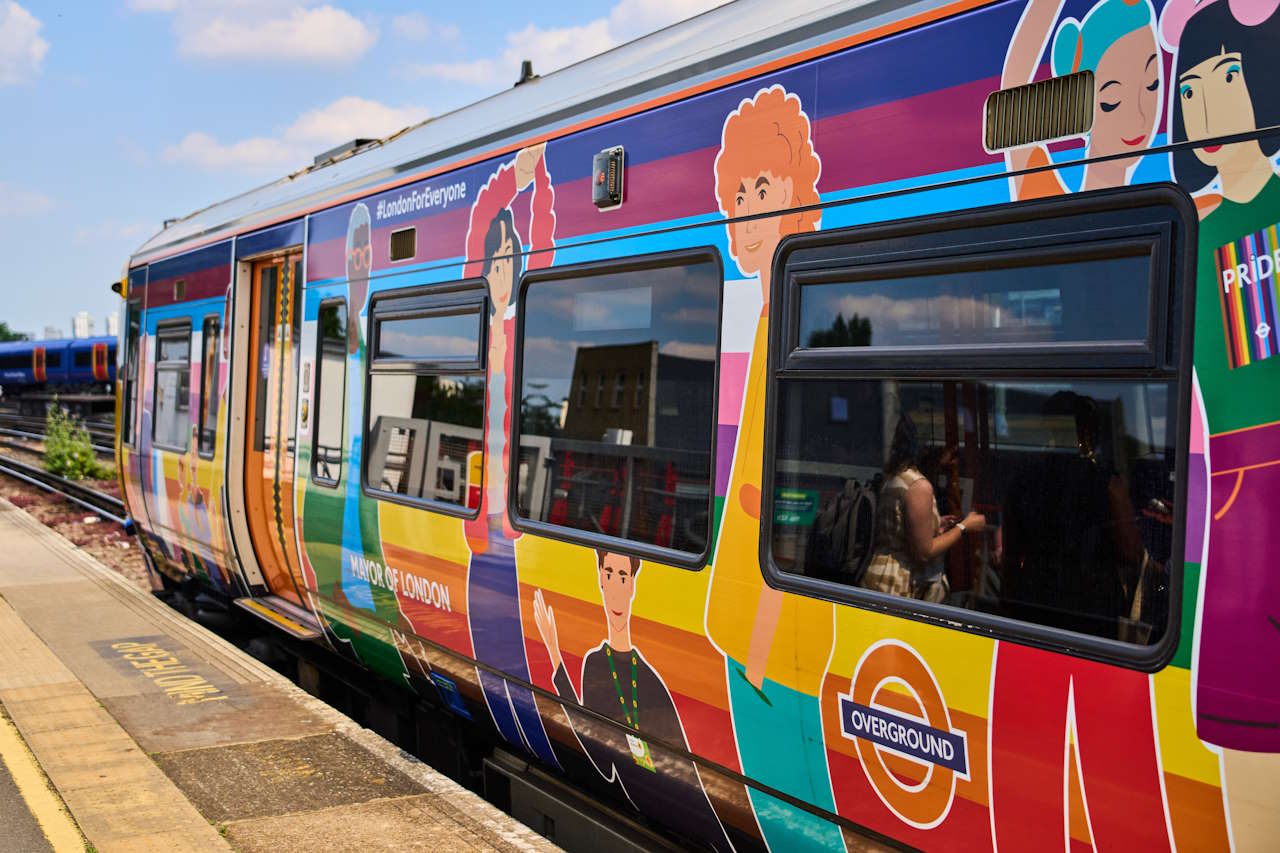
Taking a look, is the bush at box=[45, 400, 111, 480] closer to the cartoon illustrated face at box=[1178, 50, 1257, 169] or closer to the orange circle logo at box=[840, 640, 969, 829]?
the orange circle logo at box=[840, 640, 969, 829]

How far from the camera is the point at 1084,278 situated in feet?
8.52

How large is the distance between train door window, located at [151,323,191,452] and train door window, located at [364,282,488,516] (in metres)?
3.55

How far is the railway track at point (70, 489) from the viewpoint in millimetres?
16578

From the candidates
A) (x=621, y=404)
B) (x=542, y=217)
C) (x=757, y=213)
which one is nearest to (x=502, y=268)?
(x=542, y=217)

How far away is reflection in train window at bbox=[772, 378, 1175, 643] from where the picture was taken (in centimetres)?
249

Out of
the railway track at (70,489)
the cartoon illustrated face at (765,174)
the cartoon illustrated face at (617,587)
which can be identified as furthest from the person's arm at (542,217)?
the railway track at (70,489)

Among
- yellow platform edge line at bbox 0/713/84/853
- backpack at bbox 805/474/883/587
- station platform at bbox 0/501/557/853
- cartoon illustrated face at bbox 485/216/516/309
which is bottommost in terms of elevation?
yellow platform edge line at bbox 0/713/84/853

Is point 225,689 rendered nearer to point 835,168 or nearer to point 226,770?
point 226,770

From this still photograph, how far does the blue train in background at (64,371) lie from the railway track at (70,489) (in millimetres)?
22920

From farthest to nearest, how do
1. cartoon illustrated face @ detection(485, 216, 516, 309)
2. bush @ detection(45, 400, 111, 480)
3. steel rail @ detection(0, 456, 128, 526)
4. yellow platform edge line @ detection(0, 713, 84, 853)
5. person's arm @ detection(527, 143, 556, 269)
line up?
bush @ detection(45, 400, 111, 480) → steel rail @ detection(0, 456, 128, 526) → cartoon illustrated face @ detection(485, 216, 516, 309) → person's arm @ detection(527, 143, 556, 269) → yellow platform edge line @ detection(0, 713, 84, 853)

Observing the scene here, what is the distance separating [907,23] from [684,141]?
959 millimetres

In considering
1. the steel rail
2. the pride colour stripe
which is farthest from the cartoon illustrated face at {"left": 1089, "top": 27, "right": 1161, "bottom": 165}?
the steel rail

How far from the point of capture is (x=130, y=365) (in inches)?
408

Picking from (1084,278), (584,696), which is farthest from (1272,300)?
(584,696)
